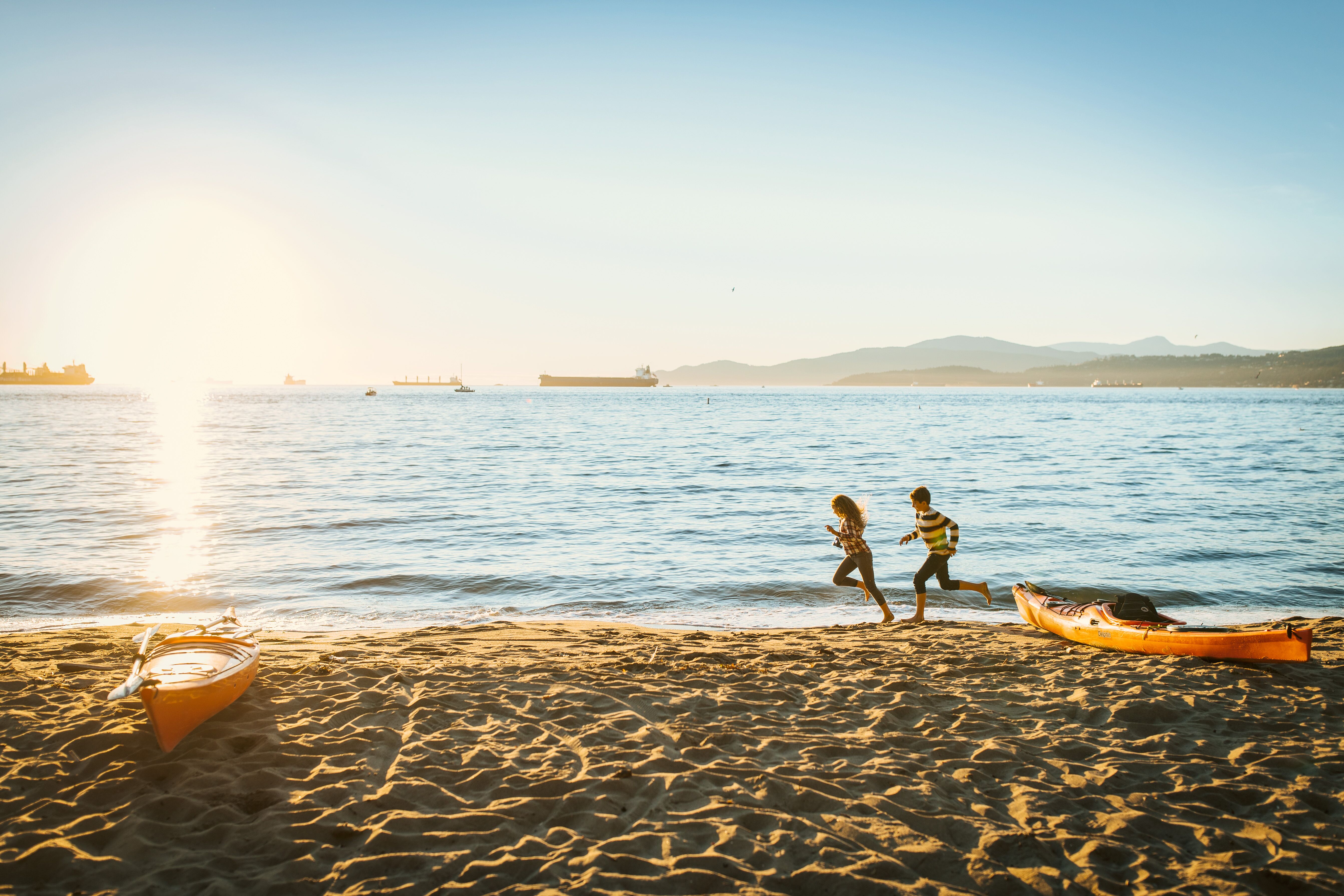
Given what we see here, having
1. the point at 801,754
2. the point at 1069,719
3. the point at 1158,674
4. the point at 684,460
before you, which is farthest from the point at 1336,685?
the point at 684,460

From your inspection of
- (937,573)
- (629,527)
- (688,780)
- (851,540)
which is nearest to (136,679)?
(688,780)

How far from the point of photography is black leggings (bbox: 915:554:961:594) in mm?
9711

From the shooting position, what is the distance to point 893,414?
8944 cm

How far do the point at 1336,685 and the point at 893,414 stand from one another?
8579cm

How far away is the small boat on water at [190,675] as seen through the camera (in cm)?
511

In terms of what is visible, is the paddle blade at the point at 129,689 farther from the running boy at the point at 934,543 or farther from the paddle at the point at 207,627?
the running boy at the point at 934,543

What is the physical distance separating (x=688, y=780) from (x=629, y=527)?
1361 cm

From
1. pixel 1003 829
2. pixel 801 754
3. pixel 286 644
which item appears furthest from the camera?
pixel 286 644

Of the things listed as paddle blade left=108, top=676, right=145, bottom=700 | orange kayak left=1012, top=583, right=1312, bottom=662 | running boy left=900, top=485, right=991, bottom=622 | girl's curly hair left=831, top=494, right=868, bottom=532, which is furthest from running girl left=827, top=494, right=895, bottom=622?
paddle blade left=108, top=676, right=145, bottom=700

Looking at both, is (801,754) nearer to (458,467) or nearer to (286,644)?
(286,644)

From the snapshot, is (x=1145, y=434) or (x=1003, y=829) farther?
(x=1145, y=434)

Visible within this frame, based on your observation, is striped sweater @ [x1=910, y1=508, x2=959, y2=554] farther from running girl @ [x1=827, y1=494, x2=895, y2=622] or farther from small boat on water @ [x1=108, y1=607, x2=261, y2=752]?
small boat on water @ [x1=108, y1=607, x2=261, y2=752]

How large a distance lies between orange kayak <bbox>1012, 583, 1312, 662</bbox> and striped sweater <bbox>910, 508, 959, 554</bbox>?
4.83 ft

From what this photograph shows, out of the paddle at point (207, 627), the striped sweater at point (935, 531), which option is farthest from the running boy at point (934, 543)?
the paddle at point (207, 627)
